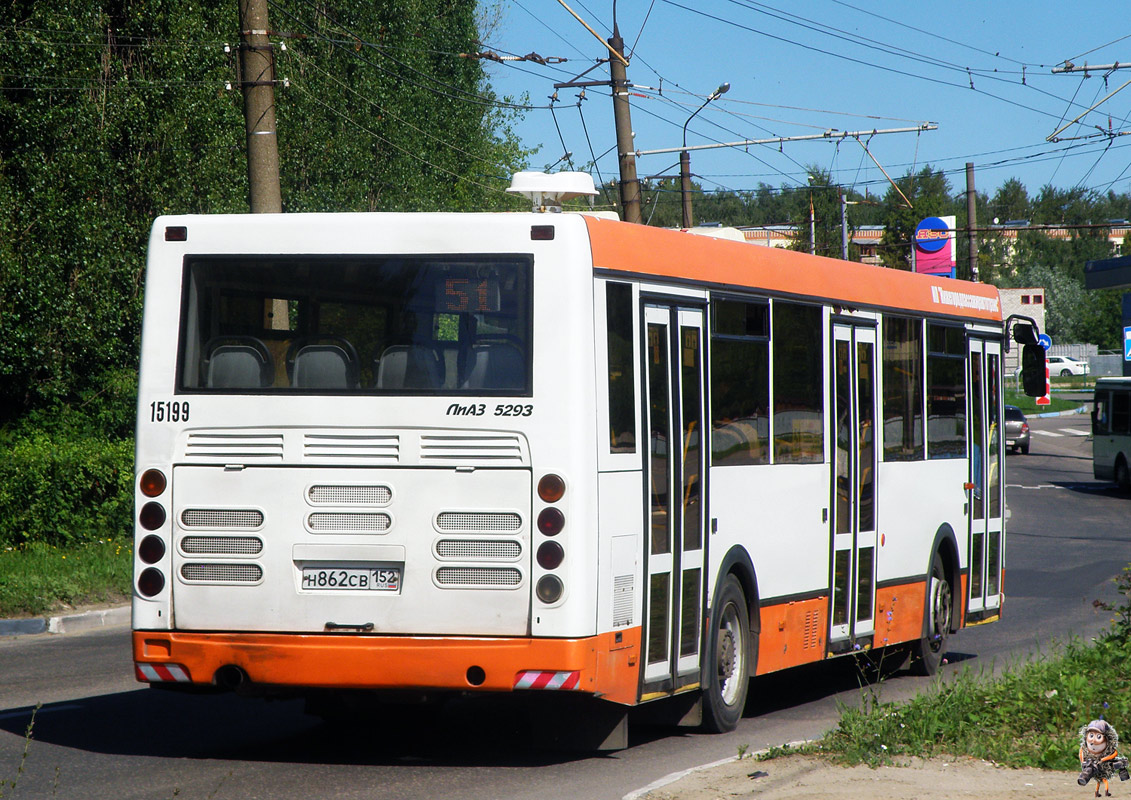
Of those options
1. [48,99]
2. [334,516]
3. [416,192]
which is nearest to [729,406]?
[334,516]

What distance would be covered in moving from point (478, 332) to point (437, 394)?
37 cm

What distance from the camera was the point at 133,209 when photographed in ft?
83.1

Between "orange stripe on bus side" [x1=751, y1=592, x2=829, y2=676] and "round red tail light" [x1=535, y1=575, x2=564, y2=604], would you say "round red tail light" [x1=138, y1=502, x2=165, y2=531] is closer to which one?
"round red tail light" [x1=535, y1=575, x2=564, y2=604]

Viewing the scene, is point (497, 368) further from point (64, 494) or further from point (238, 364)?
point (64, 494)

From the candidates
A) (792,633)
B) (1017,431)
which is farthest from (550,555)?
(1017,431)

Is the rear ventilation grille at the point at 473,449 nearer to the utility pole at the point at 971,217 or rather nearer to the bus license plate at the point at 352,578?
the bus license plate at the point at 352,578

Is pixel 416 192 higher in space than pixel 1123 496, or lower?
higher

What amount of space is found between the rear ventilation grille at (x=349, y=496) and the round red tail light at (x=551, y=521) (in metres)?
0.77

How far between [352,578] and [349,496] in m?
0.40

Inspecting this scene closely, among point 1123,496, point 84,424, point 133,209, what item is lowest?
point 1123,496

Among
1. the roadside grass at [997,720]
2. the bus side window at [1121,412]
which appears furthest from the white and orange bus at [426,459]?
the bus side window at [1121,412]

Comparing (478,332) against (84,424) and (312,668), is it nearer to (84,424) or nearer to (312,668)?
(312,668)

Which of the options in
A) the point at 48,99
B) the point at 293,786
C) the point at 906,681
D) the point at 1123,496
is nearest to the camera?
the point at 293,786

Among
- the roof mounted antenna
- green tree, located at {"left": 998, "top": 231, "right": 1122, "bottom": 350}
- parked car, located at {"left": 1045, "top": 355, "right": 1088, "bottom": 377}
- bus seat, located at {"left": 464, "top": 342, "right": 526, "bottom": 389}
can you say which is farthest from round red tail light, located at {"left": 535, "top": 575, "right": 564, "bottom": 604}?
green tree, located at {"left": 998, "top": 231, "right": 1122, "bottom": 350}
